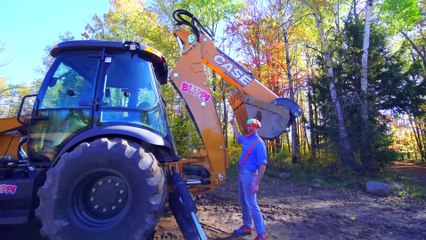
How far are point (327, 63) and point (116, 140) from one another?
13393 mm

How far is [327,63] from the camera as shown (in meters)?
15.3

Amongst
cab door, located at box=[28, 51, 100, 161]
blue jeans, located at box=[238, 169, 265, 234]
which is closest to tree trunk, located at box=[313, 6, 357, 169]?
blue jeans, located at box=[238, 169, 265, 234]

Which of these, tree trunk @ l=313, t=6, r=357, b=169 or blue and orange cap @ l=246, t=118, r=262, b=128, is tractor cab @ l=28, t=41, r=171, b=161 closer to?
blue and orange cap @ l=246, t=118, r=262, b=128

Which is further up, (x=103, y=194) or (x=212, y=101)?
(x=212, y=101)

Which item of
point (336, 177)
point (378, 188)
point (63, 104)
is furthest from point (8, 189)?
point (336, 177)

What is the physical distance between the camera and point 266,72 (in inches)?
794

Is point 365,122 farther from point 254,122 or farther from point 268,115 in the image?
point 254,122

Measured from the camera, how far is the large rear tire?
139 inches

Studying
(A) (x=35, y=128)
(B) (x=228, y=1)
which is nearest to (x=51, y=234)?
(A) (x=35, y=128)

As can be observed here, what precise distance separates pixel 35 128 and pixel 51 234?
1647mm

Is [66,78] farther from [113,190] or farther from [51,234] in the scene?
[51,234]

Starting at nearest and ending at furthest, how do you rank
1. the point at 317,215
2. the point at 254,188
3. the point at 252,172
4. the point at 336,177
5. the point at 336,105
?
the point at 254,188 < the point at 252,172 < the point at 317,215 < the point at 336,177 < the point at 336,105

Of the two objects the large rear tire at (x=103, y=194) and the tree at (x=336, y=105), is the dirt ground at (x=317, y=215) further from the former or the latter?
the tree at (x=336, y=105)

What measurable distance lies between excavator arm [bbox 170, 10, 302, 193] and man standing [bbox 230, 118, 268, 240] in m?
0.32
